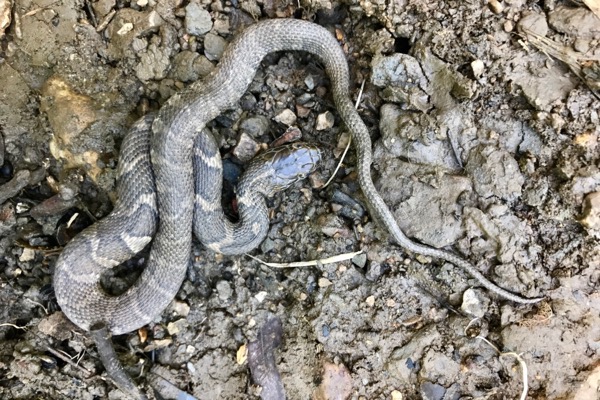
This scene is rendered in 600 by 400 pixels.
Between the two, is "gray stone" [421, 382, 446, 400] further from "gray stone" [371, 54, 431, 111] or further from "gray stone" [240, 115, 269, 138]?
"gray stone" [240, 115, 269, 138]

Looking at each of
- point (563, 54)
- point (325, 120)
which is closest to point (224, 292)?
point (325, 120)

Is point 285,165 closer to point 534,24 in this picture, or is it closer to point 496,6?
point 496,6

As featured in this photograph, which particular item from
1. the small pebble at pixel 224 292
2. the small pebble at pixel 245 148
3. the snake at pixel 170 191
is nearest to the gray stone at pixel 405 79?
the snake at pixel 170 191

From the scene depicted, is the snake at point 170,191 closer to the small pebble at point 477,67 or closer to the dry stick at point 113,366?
the dry stick at point 113,366

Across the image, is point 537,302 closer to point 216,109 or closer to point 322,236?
point 322,236

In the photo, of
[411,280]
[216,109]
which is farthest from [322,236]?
[216,109]

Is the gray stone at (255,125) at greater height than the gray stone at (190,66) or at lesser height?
lesser
